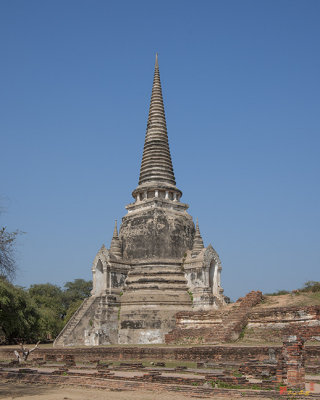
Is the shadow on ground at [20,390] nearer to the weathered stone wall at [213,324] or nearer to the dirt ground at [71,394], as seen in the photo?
the dirt ground at [71,394]

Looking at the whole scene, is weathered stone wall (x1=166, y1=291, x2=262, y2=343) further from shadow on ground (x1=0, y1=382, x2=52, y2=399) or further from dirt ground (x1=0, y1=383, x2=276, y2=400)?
dirt ground (x1=0, y1=383, x2=276, y2=400)

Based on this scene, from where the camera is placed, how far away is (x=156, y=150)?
3231 centimetres

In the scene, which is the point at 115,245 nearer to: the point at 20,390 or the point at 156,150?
the point at 156,150

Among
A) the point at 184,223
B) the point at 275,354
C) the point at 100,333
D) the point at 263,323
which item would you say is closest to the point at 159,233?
the point at 184,223

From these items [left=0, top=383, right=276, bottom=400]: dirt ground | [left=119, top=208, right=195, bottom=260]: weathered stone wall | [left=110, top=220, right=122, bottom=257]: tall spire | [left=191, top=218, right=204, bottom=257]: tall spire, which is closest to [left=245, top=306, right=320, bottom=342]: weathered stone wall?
[left=191, top=218, right=204, bottom=257]: tall spire

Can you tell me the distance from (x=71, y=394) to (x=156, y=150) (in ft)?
73.0

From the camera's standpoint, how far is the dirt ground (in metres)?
10.8

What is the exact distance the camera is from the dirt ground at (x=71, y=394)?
10.8 m

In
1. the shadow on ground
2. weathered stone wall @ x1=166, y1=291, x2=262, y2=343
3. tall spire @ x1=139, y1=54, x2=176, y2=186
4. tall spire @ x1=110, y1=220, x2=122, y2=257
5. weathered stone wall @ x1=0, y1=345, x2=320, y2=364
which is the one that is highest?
tall spire @ x1=139, y1=54, x2=176, y2=186

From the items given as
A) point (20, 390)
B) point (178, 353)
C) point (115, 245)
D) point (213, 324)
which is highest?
point (115, 245)

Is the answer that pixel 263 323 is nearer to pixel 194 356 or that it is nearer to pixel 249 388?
pixel 194 356

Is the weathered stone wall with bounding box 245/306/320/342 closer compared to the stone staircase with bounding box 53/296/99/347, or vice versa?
the weathered stone wall with bounding box 245/306/320/342

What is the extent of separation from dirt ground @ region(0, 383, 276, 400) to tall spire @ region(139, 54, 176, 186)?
19793 mm

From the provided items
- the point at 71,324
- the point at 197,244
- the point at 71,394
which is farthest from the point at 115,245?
the point at 71,394
